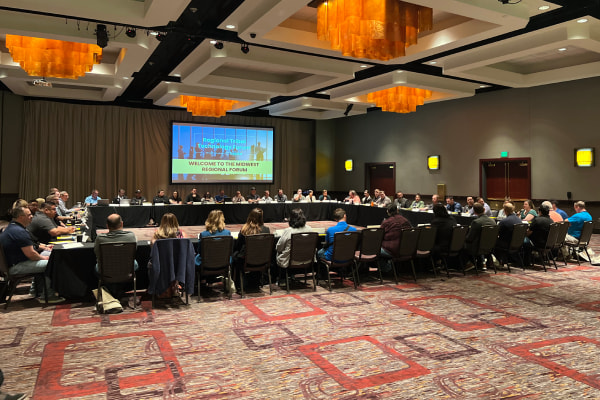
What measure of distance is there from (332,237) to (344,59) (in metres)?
4.85

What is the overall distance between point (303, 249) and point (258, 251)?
586 mm

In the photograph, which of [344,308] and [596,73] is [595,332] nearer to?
[344,308]

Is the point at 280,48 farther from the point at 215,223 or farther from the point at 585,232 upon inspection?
the point at 585,232

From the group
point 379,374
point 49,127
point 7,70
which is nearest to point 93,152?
point 49,127

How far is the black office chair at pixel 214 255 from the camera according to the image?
200 inches

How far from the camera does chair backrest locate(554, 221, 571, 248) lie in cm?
728

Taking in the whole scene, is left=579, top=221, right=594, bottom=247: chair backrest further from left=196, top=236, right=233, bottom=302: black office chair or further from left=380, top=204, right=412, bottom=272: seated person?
left=196, top=236, right=233, bottom=302: black office chair

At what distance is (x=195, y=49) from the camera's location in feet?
28.6

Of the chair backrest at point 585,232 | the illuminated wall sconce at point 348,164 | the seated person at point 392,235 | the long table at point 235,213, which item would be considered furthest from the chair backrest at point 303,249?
the illuminated wall sconce at point 348,164

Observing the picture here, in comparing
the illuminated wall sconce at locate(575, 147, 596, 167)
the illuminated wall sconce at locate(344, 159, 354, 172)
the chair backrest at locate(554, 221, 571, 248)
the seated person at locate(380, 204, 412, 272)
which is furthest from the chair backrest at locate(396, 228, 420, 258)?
the illuminated wall sconce at locate(344, 159, 354, 172)

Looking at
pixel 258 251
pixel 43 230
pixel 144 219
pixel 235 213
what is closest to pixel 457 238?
pixel 258 251

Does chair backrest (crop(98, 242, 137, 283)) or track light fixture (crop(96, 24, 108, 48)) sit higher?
track light fixture (crop(96, 24, 108, 48))

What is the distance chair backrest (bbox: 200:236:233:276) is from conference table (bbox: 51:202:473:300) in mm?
658

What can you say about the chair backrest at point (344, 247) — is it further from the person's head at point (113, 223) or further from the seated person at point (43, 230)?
the seated person at point (43, 230)
